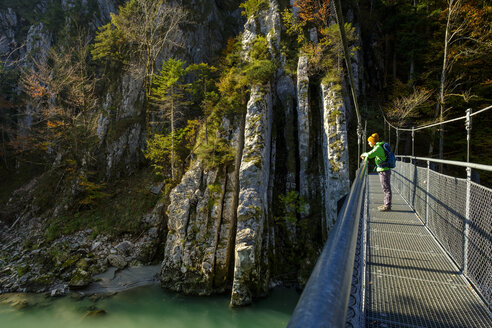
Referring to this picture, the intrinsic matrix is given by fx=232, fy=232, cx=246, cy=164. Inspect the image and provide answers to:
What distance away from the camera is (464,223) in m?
2.60

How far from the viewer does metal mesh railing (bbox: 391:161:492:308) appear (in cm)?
219

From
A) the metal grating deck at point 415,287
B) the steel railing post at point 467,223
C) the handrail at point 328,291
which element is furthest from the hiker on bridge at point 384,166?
the handrail at point 328,291

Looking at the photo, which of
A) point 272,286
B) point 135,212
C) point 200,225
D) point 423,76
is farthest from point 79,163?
point 423,76

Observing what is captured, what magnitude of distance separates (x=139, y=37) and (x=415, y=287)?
18732mm

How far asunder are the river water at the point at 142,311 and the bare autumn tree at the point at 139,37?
39.0 feet

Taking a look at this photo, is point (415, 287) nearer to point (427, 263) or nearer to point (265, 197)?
point (427, 263)

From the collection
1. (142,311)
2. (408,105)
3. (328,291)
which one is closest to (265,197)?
(142,311)

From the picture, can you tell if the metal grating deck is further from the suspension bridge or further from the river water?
the river water

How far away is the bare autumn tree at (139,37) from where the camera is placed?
1556 cm

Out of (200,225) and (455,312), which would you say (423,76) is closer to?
(200,225)

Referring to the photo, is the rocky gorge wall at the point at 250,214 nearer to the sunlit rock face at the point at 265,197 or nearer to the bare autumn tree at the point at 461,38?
the sunlit rock face at the point at 265,197

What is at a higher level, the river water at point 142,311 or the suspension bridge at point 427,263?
the suspension bridge at point 427,263

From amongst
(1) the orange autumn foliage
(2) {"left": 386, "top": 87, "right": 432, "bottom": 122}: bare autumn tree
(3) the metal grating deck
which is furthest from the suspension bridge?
(1) the orange autumn foliage

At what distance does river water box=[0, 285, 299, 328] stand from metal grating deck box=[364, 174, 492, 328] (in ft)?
20.8
